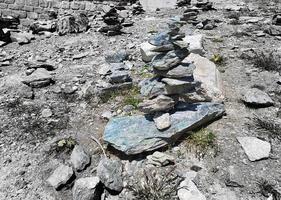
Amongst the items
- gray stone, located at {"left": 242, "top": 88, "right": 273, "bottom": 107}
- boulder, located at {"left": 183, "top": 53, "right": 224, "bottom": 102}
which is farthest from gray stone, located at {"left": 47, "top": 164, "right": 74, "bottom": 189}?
gray stone, located at {"left": 242, "top": 88, "right": 273, "bottom": 107}

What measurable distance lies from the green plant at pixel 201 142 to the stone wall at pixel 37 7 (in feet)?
32.4

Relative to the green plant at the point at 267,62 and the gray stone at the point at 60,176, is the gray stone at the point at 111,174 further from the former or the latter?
the green plant at the point at 267,62

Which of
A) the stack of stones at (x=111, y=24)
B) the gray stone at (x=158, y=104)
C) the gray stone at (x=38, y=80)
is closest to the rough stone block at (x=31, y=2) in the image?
the stack of stones at (x=111, y=24)

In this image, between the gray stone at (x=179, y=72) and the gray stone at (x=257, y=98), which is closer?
the gray stone at (x=179, y=72)

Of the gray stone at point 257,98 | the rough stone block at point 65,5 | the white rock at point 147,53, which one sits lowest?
the rough stone block at point 65,5

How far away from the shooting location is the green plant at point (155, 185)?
377 centimetres

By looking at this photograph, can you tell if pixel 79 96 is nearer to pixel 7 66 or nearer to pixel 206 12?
pixel 7 66

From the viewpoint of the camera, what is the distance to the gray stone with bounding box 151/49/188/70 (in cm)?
453

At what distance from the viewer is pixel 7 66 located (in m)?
7.77

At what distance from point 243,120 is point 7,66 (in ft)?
Result: 18.5

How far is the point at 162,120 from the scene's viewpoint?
455 cm

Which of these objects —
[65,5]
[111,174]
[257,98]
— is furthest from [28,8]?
[111,174]

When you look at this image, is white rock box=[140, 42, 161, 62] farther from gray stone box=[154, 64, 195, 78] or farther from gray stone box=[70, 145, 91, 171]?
gray stone box=[70, 145, 91, 171]

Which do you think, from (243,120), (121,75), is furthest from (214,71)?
(121,75)
